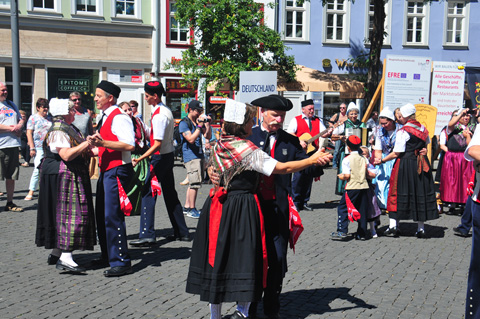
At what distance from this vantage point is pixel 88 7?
977 inches

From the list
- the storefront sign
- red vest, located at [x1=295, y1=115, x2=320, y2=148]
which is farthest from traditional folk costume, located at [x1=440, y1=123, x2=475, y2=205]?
the storefront sign

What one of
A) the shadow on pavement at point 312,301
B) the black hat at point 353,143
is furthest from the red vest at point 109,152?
the black hat at point 353,143

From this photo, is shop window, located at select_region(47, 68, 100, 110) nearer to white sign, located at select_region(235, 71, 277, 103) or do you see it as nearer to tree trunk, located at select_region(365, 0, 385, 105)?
tree trunk, located at select_region(365, 0, 385, 105)

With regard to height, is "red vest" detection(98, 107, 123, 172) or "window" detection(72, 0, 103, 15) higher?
"window" detection(72, 0, 103, 15)

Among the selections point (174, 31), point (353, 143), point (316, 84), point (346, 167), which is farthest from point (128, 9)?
point (346, 167)

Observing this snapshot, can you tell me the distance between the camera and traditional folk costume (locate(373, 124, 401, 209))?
9.88 metres

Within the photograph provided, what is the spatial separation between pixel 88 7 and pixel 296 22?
9.02 metres

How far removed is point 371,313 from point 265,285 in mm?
1148

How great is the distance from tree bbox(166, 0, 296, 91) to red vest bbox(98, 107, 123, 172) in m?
14.4

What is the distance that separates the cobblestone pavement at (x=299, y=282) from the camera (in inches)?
217

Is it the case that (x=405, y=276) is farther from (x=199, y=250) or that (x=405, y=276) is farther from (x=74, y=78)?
(x=74, y=78)

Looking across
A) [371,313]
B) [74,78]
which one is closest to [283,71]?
[74,78]

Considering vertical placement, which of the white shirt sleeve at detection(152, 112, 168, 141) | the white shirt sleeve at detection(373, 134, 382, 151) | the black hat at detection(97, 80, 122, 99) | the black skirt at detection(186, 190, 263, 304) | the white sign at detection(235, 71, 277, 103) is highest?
the white sign at detection(235, 71, 277, 103)

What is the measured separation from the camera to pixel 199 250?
496cm
